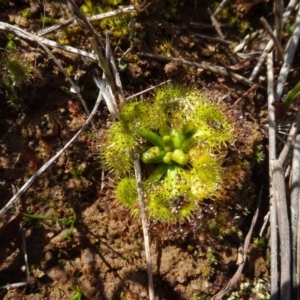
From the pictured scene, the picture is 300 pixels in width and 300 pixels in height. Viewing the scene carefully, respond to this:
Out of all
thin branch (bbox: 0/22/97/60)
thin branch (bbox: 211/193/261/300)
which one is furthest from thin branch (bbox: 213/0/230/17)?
thin branch (bbox: 211/193/261/300)

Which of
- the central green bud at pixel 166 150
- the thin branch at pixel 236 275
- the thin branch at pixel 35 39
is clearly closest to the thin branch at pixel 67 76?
the thin branch at pixel 35 39

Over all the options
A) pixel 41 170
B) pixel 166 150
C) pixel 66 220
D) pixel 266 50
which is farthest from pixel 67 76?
pixel 266 50

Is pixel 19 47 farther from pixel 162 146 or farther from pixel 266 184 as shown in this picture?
pixel 266 184

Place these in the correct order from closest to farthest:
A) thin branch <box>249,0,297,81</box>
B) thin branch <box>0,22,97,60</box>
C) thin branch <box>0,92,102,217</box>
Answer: thin branch <box>0,92,102,217</box> < thin branch <box>0,22,97,60</box> < thin branch <box>249,0,297,81</box>

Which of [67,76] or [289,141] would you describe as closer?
[67,76]

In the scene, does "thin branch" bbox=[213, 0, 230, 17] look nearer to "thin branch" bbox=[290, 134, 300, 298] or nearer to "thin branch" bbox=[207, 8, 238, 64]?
"thin branch" bbox=[207, 8, 238, 64]

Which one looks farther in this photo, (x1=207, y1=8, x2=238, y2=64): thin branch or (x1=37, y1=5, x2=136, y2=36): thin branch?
(x1=207, y1=8, x2=238, y2=64): thin branch

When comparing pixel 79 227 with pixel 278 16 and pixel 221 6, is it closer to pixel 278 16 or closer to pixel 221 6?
pixel 221 6

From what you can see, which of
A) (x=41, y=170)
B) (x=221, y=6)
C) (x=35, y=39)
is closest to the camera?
(x=41, y=170)
